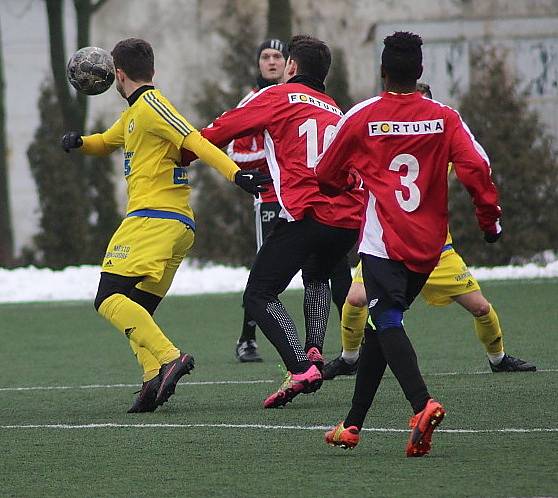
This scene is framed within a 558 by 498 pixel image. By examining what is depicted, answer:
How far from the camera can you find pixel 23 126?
30.4 m

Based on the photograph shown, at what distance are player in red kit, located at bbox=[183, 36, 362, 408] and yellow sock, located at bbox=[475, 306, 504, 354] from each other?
1.20 m

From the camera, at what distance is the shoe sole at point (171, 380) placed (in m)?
8.52

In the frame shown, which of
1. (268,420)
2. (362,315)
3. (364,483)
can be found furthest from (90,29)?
(364,483)

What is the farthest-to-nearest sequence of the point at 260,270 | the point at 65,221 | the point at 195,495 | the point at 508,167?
the point at 65,221 < the point at 508,167 < the point at 260,270 < the point at 195,495

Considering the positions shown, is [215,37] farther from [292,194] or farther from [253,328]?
[292,194]

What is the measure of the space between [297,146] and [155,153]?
81 centimetres

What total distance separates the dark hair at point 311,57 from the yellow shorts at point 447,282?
1.47 m

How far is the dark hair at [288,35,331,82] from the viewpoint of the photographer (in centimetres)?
923

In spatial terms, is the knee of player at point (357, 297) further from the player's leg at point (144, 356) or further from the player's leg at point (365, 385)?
the player's leg at point (365, 385)

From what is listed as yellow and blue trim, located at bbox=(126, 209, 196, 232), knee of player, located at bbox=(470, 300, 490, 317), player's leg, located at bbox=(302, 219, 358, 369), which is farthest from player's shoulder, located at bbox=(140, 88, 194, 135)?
knee of player, located at bbox=(470, 300, 490, 317)

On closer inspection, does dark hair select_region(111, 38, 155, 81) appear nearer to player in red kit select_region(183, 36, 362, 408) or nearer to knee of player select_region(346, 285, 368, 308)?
player in red kit select_region(183, 36, 362, 408)

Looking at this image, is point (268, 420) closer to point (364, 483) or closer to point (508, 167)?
point (364, 483)

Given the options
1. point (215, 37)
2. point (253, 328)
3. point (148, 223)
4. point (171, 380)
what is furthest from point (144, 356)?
point (215, 37)

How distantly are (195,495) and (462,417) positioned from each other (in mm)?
2376
